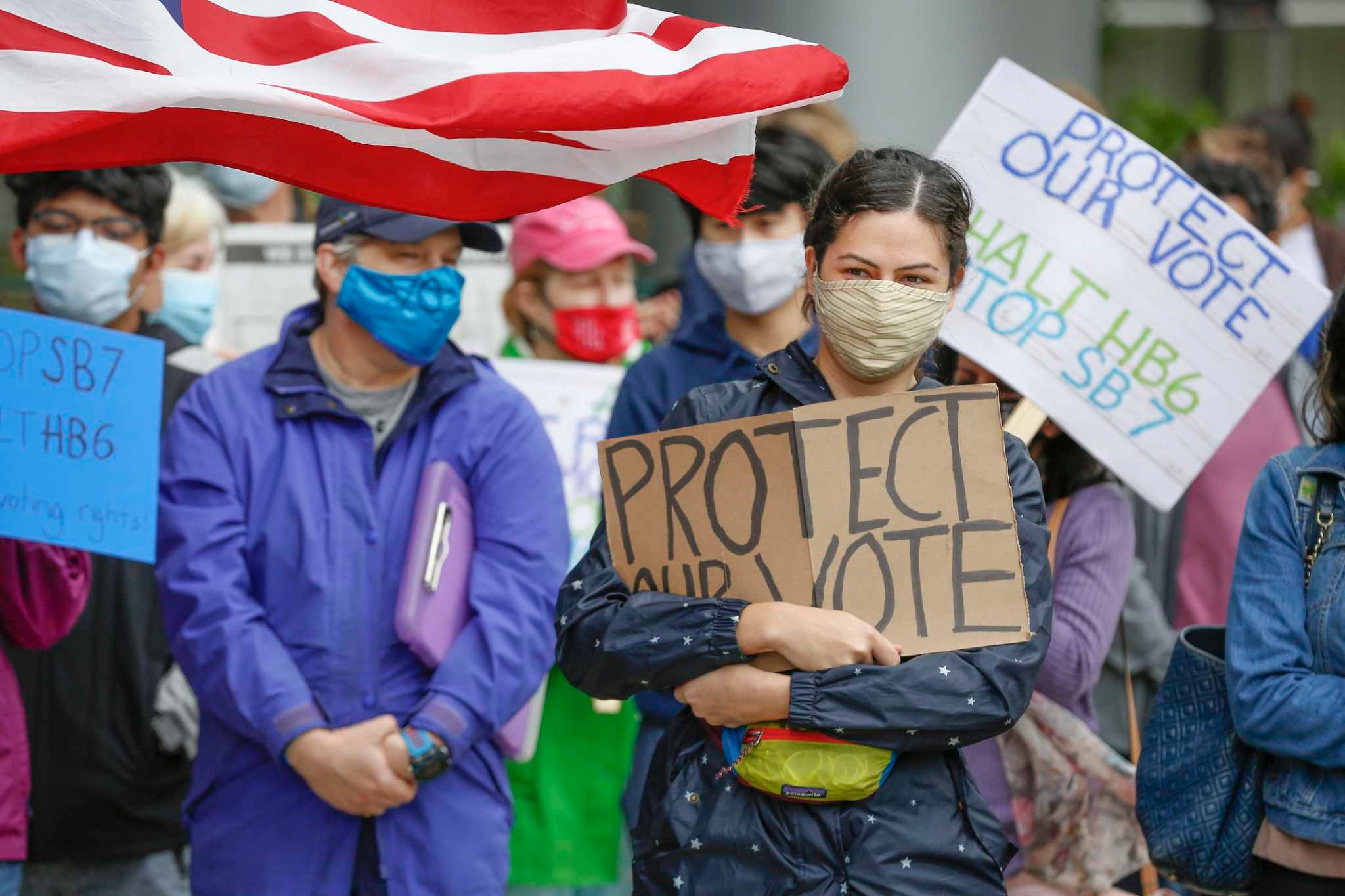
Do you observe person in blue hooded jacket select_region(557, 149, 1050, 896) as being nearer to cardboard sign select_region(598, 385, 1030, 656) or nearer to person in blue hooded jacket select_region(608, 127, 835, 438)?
cardboard sign select_region(598, 385, 1030, 656)

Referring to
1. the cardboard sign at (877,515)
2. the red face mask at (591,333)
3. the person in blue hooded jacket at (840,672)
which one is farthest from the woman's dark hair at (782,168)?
the cardboard sign at (877,515)

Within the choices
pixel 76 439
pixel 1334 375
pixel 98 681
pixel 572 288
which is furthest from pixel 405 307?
pixel 1334 375

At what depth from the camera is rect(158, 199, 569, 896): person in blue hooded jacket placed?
3803mm

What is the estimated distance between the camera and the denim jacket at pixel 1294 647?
3.23 m

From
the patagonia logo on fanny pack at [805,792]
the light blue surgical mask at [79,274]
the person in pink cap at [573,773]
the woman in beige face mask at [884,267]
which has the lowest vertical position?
the person in pink cap at [573,773]

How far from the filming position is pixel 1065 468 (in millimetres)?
4258

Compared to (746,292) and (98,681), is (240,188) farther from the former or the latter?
(746,292)

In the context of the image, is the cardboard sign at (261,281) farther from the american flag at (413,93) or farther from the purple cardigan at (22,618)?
the american flag at (413,93)

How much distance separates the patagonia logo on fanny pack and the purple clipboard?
1.25 meters

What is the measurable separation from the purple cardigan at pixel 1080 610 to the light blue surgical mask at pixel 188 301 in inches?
130

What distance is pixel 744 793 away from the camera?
294 centimetres

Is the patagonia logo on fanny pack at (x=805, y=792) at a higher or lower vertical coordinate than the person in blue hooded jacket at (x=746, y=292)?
lower

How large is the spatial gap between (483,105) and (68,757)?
2539mm

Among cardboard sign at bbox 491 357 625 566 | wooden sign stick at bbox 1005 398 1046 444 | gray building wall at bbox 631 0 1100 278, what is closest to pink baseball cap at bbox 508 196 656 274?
cardboard sign at bbox 491 357 625 566
